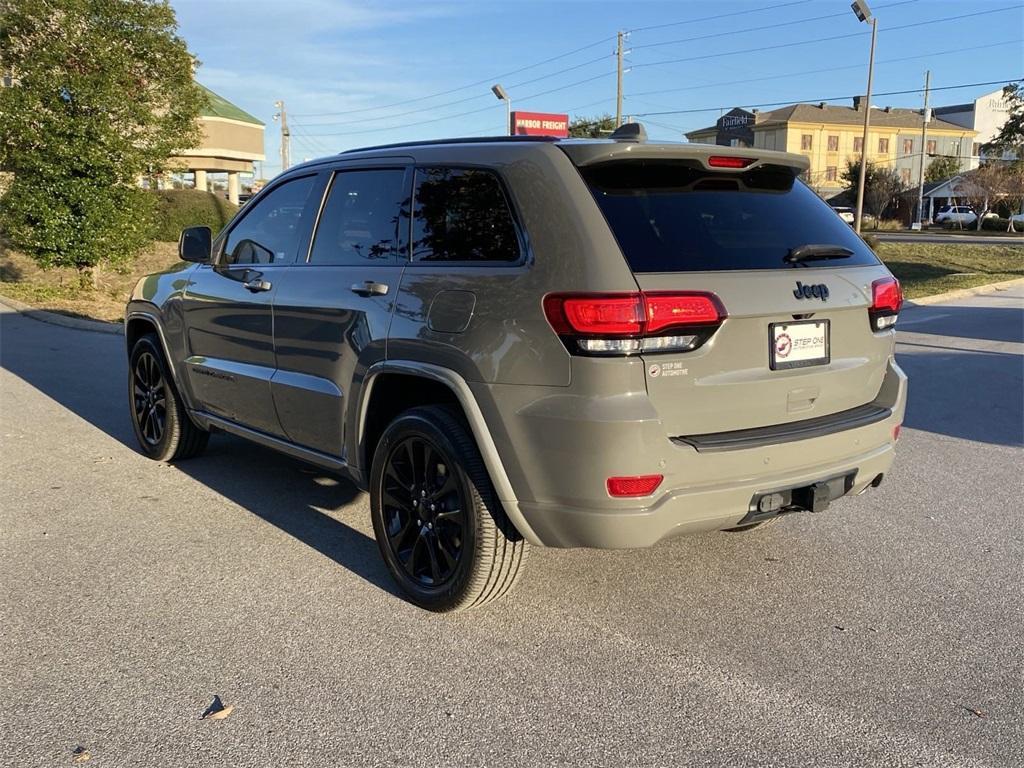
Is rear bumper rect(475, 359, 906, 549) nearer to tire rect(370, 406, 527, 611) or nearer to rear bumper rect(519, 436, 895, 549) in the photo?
rear bumper rect(519, 436, 895, 549)

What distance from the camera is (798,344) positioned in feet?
11.2

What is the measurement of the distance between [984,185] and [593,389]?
2458 inches

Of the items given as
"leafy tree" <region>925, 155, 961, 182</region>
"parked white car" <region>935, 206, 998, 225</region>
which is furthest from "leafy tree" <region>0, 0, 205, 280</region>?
"leafy tree" <region>925, 155, 961, 182</region>

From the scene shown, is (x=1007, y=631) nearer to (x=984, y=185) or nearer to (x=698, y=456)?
(x=698, y=456)

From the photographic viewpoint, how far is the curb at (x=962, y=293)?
16656mm

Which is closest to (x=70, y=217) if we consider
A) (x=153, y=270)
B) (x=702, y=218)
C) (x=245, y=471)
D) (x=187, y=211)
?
(x=153, y=270)

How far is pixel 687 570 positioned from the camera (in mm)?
4180

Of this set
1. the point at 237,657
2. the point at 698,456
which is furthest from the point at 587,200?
the point at 237,657

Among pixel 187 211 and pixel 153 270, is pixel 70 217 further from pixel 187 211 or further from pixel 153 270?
pixel 187 211

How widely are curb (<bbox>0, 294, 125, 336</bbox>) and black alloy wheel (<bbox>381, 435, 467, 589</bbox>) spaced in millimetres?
9623

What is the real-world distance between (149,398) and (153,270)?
60.7 ft

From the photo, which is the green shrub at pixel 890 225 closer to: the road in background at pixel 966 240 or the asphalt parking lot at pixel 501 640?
the road in background at pixel 966 240

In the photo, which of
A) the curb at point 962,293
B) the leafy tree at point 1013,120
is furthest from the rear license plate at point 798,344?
the leafy tree at point 1013,120

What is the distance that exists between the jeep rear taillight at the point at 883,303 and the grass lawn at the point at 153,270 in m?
12.8
